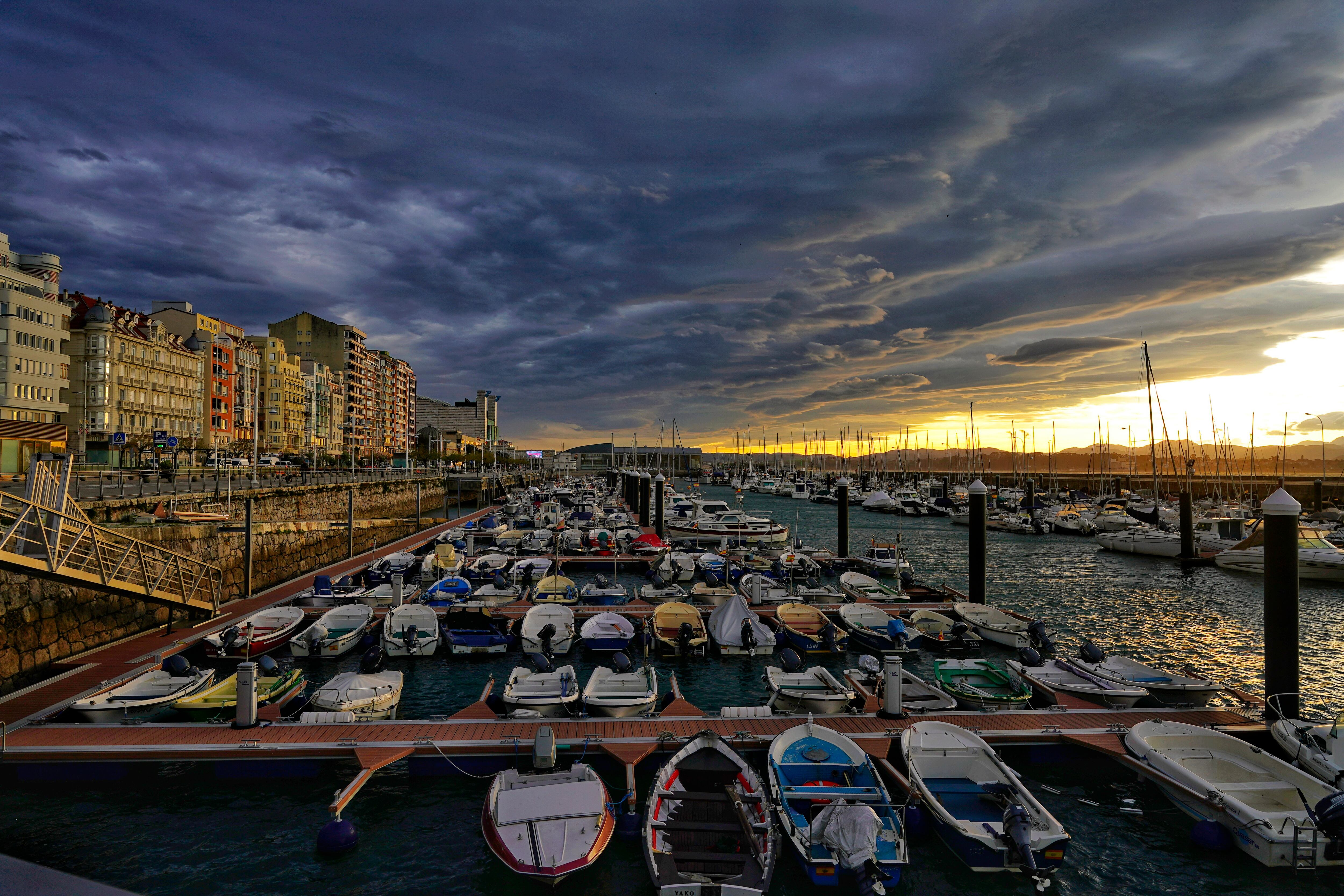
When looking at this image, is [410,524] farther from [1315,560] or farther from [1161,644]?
[1315,560]

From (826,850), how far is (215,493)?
44861 mm

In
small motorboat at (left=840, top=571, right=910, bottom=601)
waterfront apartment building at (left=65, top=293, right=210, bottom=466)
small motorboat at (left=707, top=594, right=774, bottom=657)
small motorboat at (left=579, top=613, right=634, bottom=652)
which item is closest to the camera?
small motorboat at (left=707, top=594, right=774, bottom=657)

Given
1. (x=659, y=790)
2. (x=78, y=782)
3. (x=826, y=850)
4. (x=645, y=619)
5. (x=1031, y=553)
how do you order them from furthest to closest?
(x=1031, y=553) < (x=645, y=619) < (x=78, y=782) < (x=659, y=790) < (x=826, y=850)

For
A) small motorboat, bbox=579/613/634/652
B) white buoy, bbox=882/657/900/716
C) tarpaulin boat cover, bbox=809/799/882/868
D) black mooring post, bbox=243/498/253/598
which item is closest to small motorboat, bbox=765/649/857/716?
white buoy, bbox=882/657/900/716

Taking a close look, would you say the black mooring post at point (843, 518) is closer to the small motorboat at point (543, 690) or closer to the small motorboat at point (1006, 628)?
the small motorboat at point (1006, 628)

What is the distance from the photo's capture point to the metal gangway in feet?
56.4

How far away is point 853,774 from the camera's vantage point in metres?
12.7

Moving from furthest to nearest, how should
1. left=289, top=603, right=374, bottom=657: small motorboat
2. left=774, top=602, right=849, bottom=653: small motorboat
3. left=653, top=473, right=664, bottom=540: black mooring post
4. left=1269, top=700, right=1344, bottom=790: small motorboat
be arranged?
left=653, top=473, right=664, bottom=540: black mooring post, left=774, top=602, right=849, bottom=653: small motorboat, left=289, top=603, right=374, bottom=657: small motorboat, left=1269, top=700, right=1344, bottom=790: small motorboat

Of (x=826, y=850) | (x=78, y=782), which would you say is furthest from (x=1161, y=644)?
(x=78, y=782)

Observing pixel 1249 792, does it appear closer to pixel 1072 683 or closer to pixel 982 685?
pixel 1072 683

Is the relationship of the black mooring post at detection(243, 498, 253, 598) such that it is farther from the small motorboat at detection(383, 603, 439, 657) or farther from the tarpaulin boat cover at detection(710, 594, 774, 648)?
the tarpaulin boat cover at detection(710, 594, 774, 648)

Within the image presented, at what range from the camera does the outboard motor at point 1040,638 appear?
24.0 m

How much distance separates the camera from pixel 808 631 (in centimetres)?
2570

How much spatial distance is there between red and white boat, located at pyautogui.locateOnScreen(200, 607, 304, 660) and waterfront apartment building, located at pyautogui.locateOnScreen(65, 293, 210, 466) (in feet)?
177
